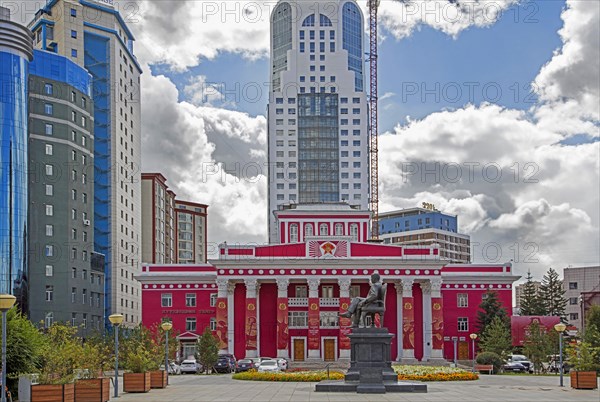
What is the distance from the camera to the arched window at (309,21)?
152 metres

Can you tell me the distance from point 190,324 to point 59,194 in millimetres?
19363

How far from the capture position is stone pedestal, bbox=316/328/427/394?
34.0 metres

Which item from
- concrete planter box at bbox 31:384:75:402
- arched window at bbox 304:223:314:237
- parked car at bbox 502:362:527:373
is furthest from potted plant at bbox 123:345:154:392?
arched window at bbox 304:223:314:237

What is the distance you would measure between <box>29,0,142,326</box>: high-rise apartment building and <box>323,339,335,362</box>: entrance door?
3000cm

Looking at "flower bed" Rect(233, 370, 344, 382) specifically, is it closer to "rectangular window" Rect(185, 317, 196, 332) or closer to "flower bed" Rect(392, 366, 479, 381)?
"flower bed" Rect(392, 366, 479, 381)

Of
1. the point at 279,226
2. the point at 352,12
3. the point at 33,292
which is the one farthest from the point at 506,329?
the point at 352,12

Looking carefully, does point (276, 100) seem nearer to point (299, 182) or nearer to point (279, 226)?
point (299, 182)

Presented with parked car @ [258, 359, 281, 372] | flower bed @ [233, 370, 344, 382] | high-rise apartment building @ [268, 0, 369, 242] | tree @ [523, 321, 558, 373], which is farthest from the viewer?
high-rise apartment building @ [268, 0, 369, 242]

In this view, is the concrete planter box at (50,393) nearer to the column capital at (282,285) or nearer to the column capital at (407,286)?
the column capital at (282,285)

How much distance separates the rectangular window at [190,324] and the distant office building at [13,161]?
1518 centimetres

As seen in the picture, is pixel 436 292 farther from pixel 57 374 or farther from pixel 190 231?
pixel 190 231

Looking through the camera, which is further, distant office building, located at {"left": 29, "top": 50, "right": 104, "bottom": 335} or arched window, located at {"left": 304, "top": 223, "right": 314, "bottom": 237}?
arched window, located at {"left": 304, "top": 223, "right": 314, "bottom": 237}

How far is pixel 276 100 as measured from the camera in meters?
152

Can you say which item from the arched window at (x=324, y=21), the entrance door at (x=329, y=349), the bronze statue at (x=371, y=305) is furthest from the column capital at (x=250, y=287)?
the arched window at (x=324, y=21)
